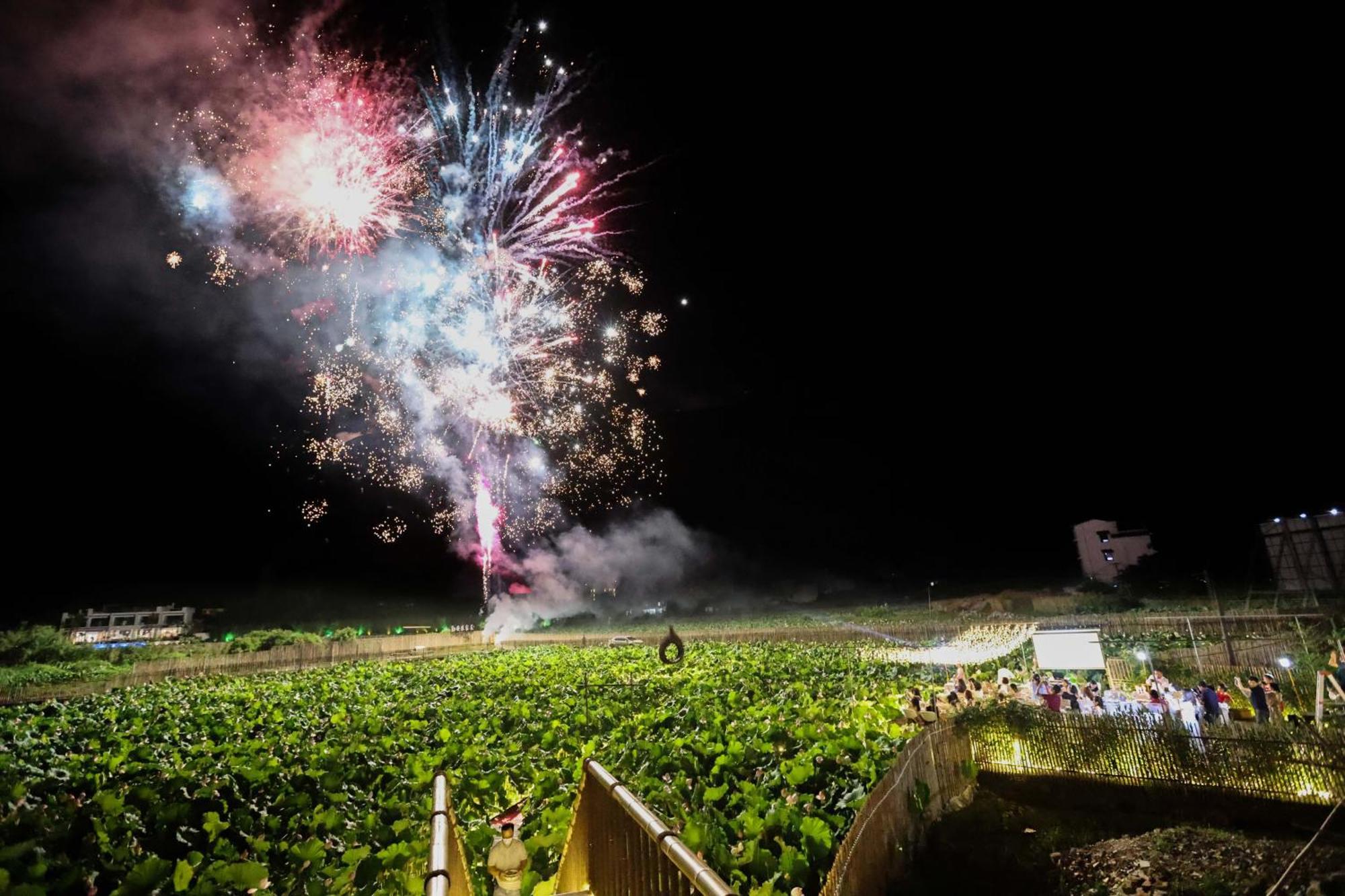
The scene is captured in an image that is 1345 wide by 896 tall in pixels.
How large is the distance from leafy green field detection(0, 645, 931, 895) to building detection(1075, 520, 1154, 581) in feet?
169

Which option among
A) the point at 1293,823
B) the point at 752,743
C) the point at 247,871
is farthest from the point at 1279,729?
the point at 247,871

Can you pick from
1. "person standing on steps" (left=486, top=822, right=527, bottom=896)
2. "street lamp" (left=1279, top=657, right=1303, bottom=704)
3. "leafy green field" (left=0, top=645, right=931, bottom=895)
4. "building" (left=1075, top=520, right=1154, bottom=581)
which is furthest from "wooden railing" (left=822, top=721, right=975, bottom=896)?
"building" (left=1075, top=520, right=1154, bottom=581)

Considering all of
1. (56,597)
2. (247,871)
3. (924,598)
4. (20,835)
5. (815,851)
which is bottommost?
(924,598)

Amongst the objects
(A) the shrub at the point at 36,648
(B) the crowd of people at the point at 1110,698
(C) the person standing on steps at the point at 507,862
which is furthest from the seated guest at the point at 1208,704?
(A) the shrub at the point at 36,648

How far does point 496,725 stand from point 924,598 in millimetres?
65960

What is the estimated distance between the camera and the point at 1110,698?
1761cm

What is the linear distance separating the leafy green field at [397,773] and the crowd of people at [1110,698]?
1.43m

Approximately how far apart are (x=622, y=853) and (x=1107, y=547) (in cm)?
7076

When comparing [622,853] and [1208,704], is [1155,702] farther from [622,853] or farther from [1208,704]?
[622,853]

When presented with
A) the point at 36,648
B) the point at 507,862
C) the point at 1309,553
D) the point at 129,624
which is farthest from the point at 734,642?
the point at 129,624

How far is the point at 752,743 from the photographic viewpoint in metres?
10.8

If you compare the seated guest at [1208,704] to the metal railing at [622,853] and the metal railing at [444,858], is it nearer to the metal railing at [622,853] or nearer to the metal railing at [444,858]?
the metal railing at [622,853]

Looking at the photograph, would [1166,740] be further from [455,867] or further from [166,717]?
[166,717]

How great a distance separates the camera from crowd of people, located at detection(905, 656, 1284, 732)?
1385 cm
